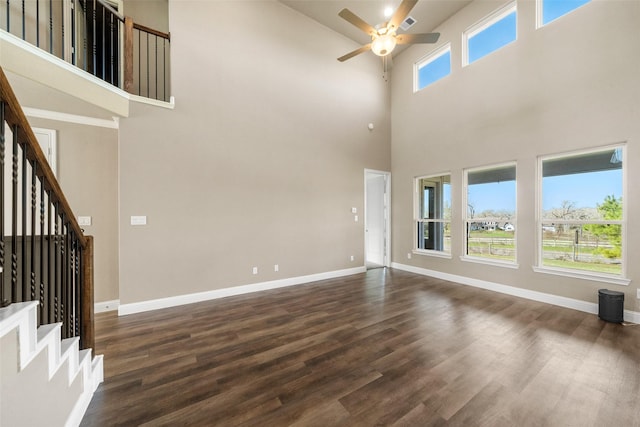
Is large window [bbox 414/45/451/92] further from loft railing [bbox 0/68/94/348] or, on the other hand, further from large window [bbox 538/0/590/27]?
loft railing [bbox 0/68/94/348]

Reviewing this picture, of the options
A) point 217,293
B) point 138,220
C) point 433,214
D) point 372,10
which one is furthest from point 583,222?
point 138,220

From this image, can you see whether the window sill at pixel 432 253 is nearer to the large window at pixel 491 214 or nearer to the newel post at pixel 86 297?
the large window at pixel 491 214

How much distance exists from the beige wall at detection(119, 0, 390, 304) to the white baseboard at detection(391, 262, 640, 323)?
5.60 feet

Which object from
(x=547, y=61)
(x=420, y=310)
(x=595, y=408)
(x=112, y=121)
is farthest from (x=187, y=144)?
(x=547, y=61)

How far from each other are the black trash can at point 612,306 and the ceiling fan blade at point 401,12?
4.18 m

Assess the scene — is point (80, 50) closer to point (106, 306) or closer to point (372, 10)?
point (106, 306)

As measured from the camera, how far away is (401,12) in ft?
9.40

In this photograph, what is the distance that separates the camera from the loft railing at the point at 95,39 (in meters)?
3.19

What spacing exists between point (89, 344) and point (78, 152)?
9.19 ft

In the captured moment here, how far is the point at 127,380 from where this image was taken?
6.65 feet

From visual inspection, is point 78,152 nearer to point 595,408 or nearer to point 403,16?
point 403,16

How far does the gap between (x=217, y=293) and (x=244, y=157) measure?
90.1 inches

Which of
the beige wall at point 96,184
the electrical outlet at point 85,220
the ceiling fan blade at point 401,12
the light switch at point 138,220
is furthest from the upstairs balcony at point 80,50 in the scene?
the ceiling fan blade at point 401,12

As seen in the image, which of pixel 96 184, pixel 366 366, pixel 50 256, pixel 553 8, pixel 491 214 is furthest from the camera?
pixel 491 214
